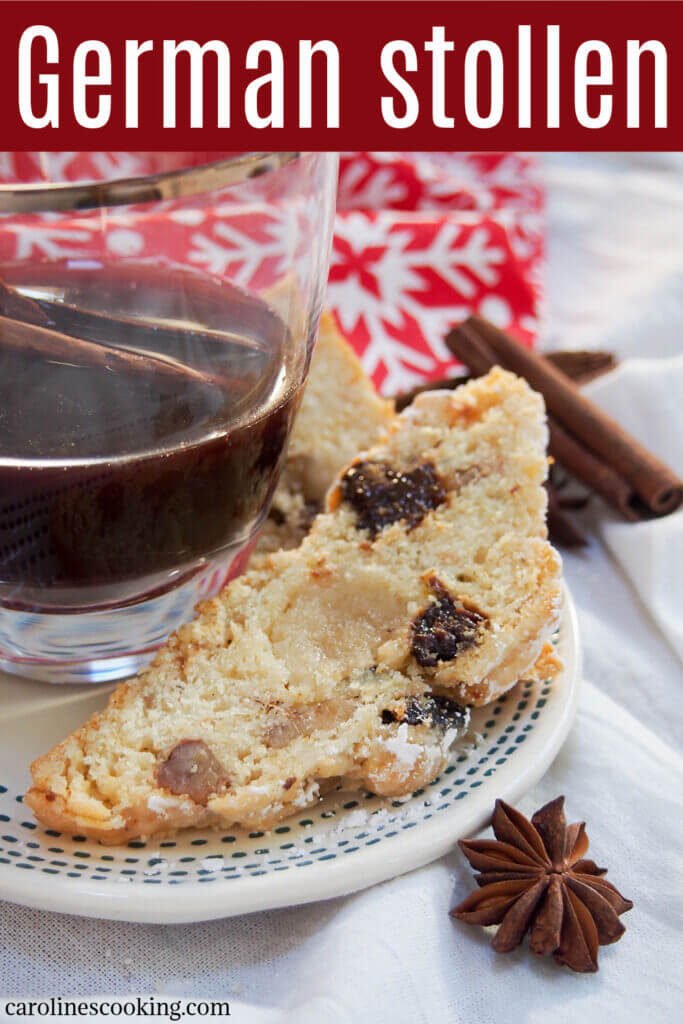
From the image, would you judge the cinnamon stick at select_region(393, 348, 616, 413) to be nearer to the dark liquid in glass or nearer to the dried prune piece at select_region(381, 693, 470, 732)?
the dark liquid in glass

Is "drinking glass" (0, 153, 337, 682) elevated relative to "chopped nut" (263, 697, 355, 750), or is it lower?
Result: elevated

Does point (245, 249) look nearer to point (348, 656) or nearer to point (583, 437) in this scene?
point (348, 656)

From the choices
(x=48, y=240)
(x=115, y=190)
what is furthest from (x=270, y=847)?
(x=48, y=240)

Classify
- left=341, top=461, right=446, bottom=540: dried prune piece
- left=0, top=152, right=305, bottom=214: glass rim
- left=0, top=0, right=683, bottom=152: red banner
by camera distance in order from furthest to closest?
left=0, top=0, right=683, bottom=152: red banner → left=341, top=461, right=446, bottom=540: dried prune piece → left=0, top=152, right=305, bottom=214: glass rim

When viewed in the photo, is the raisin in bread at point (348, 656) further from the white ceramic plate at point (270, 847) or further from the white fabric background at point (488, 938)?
the white fabric background at point (488, 938)

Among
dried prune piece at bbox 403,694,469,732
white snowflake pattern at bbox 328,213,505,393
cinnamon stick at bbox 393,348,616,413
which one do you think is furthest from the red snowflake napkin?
dried prune piece at bbox 403,694,469,732

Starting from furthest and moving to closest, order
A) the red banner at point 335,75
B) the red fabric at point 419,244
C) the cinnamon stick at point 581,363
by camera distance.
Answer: the red fabric at point 419,244 < the cinnamon stick at point 581,363 < the red banner at point 335,75

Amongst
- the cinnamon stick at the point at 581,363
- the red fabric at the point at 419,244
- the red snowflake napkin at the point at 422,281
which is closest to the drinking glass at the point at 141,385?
the red fabric at the point at 419,244
